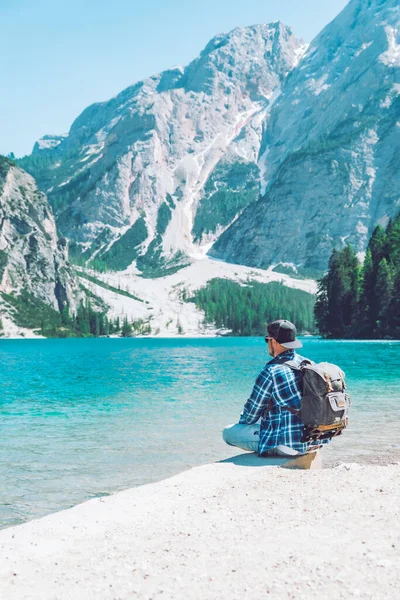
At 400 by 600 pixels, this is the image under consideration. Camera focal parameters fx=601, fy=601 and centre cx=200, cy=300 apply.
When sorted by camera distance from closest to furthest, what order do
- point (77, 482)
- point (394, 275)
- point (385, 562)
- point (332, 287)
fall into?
point (385, 562)
point (77, 482)
point (394, 275)
point (332, 287)

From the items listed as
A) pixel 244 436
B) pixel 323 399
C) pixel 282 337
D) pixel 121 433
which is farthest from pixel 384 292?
pixel 323 399

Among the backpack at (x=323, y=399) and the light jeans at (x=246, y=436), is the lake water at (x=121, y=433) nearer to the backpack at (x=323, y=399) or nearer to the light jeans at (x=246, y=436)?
the light jeans at (x=246, y=436)

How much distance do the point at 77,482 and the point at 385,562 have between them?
→ 37.3 feet

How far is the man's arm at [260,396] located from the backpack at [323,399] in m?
0.65

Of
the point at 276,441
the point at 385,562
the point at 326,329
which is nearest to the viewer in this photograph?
the point at 385,562

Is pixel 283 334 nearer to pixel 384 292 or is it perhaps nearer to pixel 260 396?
pixel 260 396

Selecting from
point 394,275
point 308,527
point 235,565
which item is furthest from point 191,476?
point 394,275

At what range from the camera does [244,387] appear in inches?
1876

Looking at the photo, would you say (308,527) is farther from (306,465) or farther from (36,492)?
(36,492)

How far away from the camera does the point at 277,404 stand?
44.0 ft

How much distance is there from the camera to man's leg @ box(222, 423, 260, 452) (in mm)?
14406

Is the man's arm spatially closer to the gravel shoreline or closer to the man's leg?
the man's leg

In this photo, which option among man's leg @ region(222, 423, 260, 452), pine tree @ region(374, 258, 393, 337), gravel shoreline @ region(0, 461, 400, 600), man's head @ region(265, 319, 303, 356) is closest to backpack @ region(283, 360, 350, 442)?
man's head @ region(265, 319, 303, 356)

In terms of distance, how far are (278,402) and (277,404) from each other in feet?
0.18
